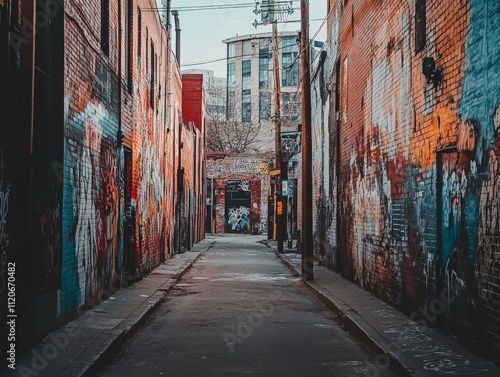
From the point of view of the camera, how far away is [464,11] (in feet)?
28.2

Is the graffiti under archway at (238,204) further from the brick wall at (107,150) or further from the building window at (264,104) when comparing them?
the brick wall at (107,150)

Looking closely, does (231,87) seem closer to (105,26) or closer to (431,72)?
(105,26)

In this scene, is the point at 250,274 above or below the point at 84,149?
below

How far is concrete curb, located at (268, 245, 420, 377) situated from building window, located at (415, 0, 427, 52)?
4.03 metres

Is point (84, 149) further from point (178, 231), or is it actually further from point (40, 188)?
point (178, 231)

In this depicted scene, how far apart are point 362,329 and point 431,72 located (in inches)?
138

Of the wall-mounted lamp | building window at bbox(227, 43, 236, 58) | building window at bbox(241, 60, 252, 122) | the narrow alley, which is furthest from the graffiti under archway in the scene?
the wall-mounted lamp

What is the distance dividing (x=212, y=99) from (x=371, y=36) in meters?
84.2

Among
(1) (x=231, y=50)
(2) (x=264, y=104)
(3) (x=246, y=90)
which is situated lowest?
(2) (x=264, y=104)

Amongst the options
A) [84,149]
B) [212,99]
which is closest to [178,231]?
[84,149]

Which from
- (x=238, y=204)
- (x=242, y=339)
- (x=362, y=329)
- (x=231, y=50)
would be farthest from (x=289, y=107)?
(x=242, y=339)

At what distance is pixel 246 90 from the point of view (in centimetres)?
9100

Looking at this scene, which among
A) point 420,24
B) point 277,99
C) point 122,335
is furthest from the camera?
point 277,99

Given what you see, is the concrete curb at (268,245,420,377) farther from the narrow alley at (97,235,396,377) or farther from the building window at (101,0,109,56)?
the building window at (101,0,109,56)
